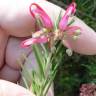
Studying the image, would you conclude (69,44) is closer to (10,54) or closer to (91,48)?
(91,48)

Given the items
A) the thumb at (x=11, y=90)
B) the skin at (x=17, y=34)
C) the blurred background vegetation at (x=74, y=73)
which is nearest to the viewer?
the thumb at (x=11, y=90)

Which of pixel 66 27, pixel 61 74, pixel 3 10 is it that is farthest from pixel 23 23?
pixel 61 74

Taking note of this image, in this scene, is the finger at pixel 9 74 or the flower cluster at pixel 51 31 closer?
the flower cluster at pixel 51 31

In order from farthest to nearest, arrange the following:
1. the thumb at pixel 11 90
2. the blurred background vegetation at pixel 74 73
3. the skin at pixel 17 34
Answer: the blurred background vegetation at pixel 74 73 → the skin at pixel 17 34 → the thumb at pixel 11 90

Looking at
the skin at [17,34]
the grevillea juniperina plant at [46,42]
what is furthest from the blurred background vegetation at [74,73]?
the grevillea juniperina plant at [46,42]

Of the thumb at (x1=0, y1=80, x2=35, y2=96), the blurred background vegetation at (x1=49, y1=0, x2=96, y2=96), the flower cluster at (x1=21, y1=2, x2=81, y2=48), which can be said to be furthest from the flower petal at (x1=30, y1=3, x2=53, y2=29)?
the blurred background vegetation at (x1=49, y1=0, x2=96, y2=96)

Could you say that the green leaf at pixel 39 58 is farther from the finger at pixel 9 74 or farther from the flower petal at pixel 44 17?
the finger at pixel 9 74

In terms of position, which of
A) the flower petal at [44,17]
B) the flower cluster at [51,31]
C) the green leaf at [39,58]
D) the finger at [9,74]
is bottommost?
the finger at [9,74]

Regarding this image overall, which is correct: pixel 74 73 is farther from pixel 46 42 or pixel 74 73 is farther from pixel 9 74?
pixel 46 42
